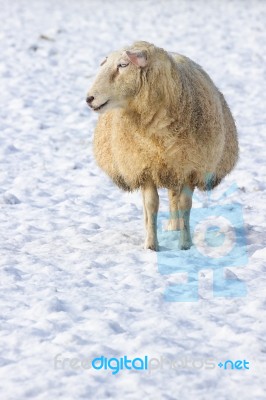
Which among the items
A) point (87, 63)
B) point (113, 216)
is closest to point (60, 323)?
point (113, 216)

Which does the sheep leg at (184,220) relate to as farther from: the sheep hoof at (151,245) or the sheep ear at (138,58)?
the sheep ear at (138,58)

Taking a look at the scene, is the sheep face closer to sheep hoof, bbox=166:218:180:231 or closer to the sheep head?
the sheep head

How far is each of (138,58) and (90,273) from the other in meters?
1.37

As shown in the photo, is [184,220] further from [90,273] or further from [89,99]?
[89,99]

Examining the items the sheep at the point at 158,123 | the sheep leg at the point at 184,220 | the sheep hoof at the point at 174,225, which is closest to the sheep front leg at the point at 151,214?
the sheep at the point at 158,123

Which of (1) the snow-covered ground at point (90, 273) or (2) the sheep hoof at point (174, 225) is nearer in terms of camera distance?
(1) the snow-covered ground at point (90, 273)

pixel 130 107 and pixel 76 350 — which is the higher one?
pixel 130 107

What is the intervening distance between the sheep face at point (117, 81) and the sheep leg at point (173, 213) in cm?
114

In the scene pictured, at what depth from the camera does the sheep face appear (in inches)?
185

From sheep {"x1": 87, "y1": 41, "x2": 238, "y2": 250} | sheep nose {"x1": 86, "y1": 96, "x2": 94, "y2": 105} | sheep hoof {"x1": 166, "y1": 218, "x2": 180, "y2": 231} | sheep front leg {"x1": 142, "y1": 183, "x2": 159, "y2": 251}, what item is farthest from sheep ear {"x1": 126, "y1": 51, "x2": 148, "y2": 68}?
sheep hoof {"x1": 166, "y1": 218, "x2": 180, "y2": 231}

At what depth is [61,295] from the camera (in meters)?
4.38

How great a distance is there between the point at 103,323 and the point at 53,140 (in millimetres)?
4988

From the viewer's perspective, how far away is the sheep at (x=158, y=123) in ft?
15.5

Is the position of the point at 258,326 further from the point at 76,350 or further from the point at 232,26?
the point at 232,26
